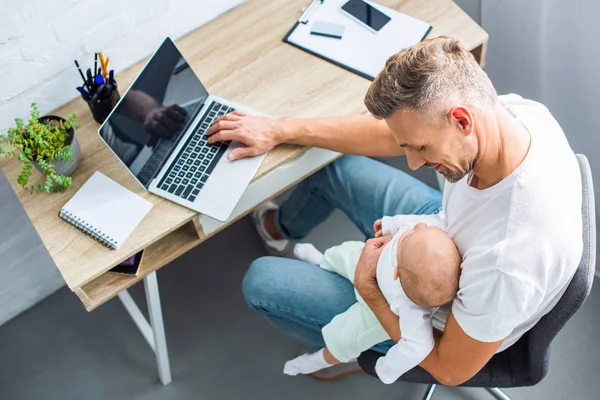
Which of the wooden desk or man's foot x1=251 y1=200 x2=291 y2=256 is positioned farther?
man's foot x1=251 y1=200 x2=291 y2=256

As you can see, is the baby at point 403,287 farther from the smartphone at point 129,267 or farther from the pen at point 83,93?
the pen at point 83,93

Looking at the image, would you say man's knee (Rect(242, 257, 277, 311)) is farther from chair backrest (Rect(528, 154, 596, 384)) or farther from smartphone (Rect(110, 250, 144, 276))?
chair backrest (Rect(528, 154, 596, 384))

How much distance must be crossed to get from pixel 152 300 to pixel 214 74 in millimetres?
598

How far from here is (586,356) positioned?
194 centimetres

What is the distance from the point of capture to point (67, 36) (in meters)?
1.54

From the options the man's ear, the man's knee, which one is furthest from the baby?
the man's ear

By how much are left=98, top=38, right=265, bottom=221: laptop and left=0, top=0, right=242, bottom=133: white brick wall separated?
201 millimetres

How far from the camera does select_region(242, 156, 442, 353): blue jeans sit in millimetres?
1489

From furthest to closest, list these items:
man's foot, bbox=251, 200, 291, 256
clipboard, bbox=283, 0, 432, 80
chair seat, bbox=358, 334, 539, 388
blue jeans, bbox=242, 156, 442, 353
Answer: man's foot, bbox=251, 200, 291, 256 < clipboard, bbox=283, 0, 432, 80 < blue jeans, bbox=242, 156, 442, 353 < chair seat, bbox=358, 334, 539, 388

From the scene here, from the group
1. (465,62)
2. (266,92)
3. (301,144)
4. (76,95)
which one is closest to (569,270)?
(465,62)

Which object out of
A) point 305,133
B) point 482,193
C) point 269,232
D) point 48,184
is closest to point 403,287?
point 482,193

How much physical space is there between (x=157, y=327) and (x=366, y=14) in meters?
1.01

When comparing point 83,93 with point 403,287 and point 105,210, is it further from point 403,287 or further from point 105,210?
point 403,287

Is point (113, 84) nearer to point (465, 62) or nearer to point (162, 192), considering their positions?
point (162, 192)
